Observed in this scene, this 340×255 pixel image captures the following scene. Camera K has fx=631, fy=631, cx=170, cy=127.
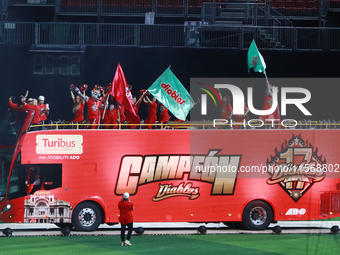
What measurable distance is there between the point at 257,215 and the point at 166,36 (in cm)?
1223

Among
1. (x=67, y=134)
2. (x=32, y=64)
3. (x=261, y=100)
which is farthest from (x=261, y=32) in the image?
(x=67, y=134)

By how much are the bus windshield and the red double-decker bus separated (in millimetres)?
1925

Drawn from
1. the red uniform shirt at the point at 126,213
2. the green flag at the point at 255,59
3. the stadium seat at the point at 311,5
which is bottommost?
the red uniform shirt at the point at 126,213

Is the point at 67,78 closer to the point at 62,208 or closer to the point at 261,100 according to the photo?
the point at 261,100

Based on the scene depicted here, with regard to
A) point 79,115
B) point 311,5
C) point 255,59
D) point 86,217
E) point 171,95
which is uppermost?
point 311,5

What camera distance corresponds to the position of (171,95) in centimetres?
2056

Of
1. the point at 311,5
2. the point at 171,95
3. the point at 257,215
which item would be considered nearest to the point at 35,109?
the point at 171,95

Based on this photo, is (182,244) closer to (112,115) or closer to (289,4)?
(112,115)

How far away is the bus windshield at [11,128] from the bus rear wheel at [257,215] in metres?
8.39

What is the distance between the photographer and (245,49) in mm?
28969

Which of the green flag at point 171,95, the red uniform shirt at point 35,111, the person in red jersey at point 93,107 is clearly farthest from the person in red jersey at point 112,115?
the red uniform shirt at point 35,111

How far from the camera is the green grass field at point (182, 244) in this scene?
52.1 feet

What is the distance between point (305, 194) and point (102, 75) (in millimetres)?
12521

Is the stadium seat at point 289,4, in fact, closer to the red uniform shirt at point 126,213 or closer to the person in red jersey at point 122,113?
the person in red jersey at point 122,113
